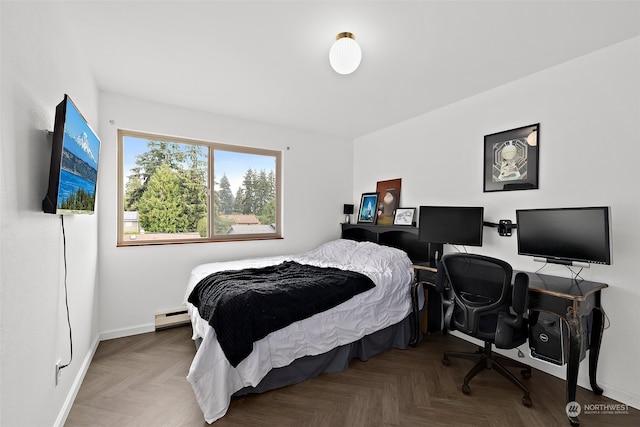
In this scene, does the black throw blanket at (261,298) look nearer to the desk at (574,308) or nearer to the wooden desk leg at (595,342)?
the desk at (574,308)

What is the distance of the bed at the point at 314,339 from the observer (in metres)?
1.93

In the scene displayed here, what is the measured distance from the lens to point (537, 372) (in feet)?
8.23

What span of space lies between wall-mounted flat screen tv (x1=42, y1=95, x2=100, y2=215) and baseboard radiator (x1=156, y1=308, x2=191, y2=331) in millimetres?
1827

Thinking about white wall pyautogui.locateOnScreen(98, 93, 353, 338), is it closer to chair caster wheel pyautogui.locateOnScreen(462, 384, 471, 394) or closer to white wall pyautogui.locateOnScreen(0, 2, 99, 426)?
white wall pyautogui.locateOnScreen(0, 2, 99, 426)

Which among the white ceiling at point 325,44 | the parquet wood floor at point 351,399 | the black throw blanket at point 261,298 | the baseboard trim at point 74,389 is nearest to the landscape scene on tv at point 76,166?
the white ceiling at point 325,44

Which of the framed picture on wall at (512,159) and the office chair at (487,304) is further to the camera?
the framed picture on wall at (512,159)

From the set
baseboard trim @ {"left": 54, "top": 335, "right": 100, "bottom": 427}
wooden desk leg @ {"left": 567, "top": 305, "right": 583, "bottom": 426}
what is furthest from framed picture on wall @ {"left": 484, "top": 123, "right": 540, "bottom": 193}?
baseboard trim @ {"left": 54, "top": 335, "right": 100, "bottom": 427}

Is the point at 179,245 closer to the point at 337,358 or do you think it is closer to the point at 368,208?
the point at 337,358

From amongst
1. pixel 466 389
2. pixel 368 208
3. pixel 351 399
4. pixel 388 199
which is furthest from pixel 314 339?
pixel 368 208

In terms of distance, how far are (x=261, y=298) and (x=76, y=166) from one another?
1411mm

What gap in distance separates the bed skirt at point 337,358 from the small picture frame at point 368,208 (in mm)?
1652

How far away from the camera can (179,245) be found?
3451 millimetres

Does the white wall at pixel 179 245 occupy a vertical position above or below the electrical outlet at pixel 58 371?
above

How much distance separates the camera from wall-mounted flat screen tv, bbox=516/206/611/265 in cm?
201
